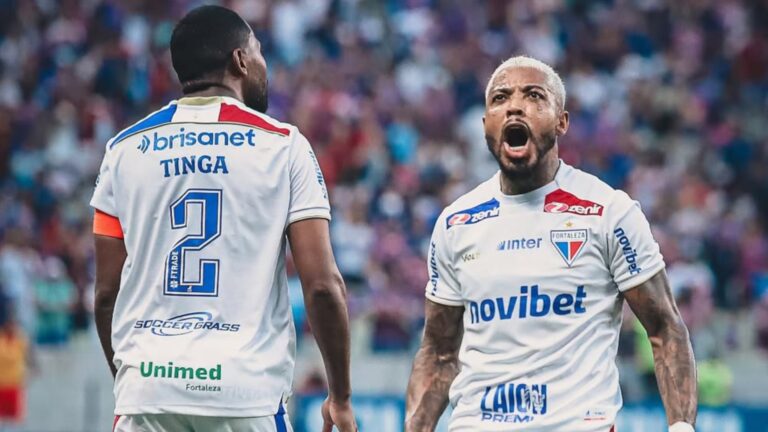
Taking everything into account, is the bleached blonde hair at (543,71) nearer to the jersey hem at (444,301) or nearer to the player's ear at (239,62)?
the jersey hem at (444,301)

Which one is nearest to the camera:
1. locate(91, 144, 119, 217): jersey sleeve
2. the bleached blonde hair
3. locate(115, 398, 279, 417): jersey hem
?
locate(115, 398, 279, 417): jersey hem

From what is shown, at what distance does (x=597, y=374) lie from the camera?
19.0ft

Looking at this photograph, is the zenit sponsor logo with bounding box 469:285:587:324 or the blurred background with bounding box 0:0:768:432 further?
the blurred background with bounding box 0:0:768:432

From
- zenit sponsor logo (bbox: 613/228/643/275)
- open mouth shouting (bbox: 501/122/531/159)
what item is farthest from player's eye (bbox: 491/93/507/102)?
zenit sponsor logo (bbox: 613/228/643/275)

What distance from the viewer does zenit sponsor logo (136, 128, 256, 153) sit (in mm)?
5387

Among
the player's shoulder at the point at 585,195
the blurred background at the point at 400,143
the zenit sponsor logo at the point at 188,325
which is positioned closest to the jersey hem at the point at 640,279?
the player's shoulder at the point at 585,195

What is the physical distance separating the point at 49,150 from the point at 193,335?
15401 mm

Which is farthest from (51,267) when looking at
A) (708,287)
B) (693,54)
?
(693,54)

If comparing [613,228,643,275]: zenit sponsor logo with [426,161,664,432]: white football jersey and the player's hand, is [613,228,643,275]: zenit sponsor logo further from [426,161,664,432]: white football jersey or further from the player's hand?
the player's hand

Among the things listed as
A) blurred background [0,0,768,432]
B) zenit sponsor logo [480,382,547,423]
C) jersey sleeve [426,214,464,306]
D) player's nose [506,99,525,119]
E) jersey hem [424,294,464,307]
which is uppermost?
blurred background [0,0,768,432]

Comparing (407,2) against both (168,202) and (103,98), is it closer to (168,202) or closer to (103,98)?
(103,98)

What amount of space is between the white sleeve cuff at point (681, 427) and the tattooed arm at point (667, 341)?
9cm

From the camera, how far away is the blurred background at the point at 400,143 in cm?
1591

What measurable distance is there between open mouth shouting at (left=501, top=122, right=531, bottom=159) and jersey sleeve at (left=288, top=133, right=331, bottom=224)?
969 millimetres
